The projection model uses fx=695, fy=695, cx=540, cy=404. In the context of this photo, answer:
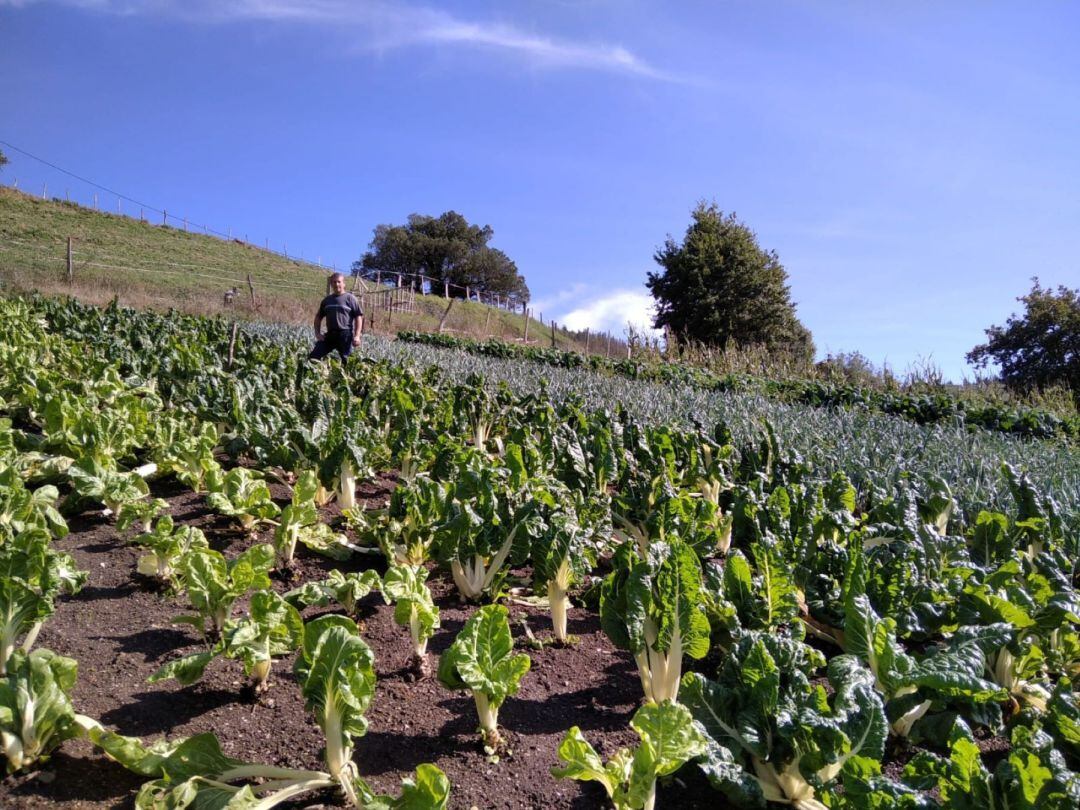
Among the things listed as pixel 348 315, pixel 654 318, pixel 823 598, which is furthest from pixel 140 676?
pixel 654 318

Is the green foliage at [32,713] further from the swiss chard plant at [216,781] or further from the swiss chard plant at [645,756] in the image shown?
the swiss chard plant at [645,756]

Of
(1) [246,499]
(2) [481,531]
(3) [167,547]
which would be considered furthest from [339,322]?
(2) [481,531]

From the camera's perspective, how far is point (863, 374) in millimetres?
18266

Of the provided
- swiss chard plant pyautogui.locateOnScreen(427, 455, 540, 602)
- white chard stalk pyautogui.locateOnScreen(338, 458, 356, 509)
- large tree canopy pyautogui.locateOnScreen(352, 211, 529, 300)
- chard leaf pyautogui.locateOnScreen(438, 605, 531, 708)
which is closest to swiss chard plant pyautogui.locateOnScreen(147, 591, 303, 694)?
chard leaf pyautogui.locateOnScreen(438, 605, 531, 708)

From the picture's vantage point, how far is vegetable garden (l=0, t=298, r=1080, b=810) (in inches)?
73.5

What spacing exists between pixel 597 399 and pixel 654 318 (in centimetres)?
2671

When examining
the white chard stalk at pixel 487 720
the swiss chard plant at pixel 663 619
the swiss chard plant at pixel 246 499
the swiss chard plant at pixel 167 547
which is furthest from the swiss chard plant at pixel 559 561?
the swiss chard plant at pixel 246 499

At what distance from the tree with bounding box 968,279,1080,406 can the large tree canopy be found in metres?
36.9

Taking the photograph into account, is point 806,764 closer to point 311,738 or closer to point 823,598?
point 823,598

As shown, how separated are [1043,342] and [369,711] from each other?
33804 mm

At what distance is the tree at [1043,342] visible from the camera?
2739 cm

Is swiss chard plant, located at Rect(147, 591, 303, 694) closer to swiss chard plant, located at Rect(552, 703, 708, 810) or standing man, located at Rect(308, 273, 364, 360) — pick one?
swiss chard plant, located at Rect(552, 703, 708, 810)

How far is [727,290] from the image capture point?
32.0m

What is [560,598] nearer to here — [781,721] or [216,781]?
[781,721]
